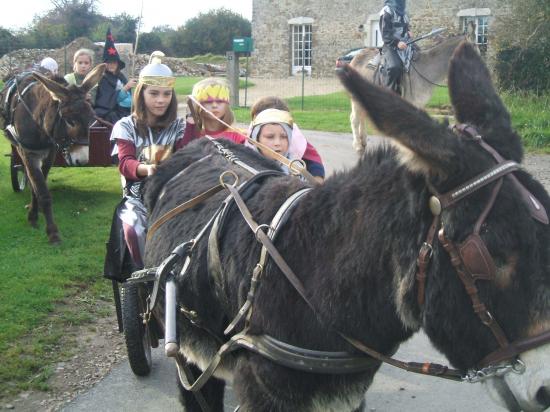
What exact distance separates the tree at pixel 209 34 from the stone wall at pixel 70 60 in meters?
15.0

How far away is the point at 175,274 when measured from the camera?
3111 millimetres

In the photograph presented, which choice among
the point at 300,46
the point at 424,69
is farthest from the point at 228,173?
the point at 300,46

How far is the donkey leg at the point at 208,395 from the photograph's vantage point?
11.7 feet

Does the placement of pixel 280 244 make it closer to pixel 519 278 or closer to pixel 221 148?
pixel 519 278

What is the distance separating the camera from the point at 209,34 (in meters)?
54.4

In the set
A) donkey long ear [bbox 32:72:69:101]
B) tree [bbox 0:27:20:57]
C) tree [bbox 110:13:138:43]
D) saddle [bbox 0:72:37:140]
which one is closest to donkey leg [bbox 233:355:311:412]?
donkey long ear [bbox 32:72:69:101]

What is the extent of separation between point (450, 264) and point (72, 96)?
703cm

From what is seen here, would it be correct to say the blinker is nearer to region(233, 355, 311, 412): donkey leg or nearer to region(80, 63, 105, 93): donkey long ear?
region(233, 355, 311, 412): donkey leg

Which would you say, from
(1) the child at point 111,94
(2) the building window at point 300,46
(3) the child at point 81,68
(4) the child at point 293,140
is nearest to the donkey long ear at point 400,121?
(4) the child at point 293,140

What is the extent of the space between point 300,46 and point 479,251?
118 feet

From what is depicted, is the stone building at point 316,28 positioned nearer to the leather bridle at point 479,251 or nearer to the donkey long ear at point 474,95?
the donkey long ear at point 474,95

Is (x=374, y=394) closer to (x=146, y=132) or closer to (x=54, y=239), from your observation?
(x=146, y=132)

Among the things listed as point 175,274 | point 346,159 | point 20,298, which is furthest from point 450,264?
point 346,159

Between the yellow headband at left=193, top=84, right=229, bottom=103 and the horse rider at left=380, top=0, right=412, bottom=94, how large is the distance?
30.6 ft
